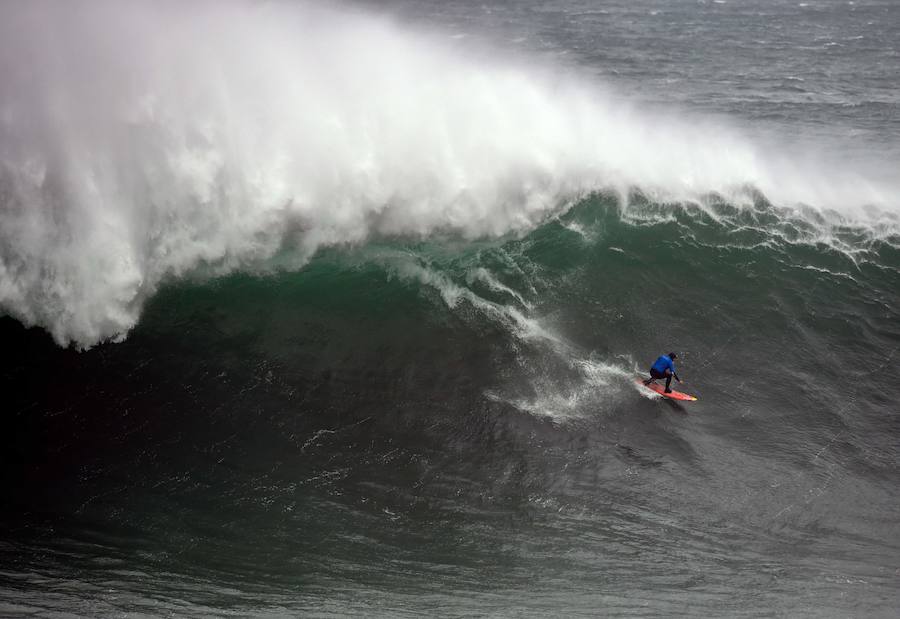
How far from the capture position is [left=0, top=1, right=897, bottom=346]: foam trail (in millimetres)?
13789

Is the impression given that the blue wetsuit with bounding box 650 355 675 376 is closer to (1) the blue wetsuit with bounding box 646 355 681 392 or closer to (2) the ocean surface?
(1) the blue wetsuit with bounding box 646 355 681 392

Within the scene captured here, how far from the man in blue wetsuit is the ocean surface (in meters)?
0.44

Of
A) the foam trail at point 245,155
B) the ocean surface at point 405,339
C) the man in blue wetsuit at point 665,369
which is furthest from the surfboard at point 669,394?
the foam trail at point 245,155

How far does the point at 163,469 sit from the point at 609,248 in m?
10.8

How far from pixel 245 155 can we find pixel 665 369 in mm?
9875

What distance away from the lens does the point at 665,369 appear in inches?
506

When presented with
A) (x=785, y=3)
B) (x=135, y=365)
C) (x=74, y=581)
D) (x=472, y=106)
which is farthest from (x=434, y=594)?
(x=785, y=3)

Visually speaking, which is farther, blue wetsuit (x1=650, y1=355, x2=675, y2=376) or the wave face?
blue wetsuit (x1=650, y1=355, x2=675, y2=376)

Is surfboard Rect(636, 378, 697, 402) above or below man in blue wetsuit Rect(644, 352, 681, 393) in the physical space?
below

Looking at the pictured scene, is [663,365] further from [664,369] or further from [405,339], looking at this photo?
[405,339]

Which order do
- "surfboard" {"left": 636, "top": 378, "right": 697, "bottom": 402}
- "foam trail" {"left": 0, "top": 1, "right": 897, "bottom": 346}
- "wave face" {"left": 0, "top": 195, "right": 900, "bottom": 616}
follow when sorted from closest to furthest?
"wave face" {"left": 0, "top": 195, "right": 900, "bottom": 616} → "surfboard" {"left": 636, "top": 378, "right": 697, "bottom": 402} → "foam trail" {"left": 0, "top": 1, "right": 897, "bottom": 346}

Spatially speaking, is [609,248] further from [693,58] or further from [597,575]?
[693,58]

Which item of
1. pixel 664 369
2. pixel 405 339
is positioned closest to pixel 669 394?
pixel 664 369

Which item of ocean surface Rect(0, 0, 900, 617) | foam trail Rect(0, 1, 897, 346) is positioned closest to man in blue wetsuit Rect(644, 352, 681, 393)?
ocean surface Rect(0, 0, 900, 617)
